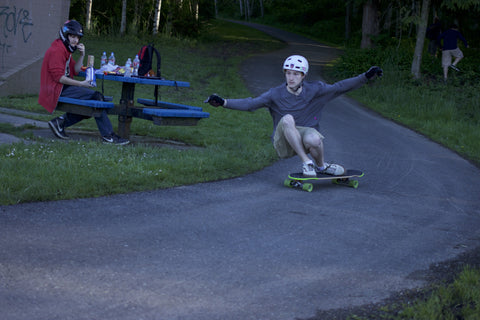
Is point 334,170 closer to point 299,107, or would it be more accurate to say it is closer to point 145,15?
point 299,107

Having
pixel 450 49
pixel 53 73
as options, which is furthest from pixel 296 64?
pixel 450 49

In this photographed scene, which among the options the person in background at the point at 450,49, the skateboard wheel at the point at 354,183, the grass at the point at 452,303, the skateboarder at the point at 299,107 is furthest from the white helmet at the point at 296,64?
the person in background at the point at 450,49

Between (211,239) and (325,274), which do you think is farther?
(211,239)

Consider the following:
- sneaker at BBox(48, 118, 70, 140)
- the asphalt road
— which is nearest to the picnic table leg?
sneaker at BBox(48, 118, 70, 140)

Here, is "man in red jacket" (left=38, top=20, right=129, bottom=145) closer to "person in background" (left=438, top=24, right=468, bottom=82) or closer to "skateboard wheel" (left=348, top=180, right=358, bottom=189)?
"skateboard wheel" (left=348, top=180, right=358, bottom=189)

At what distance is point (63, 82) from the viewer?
9.45 meters

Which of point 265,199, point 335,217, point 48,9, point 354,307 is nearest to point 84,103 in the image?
point 265,199

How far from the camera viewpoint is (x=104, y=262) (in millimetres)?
4590

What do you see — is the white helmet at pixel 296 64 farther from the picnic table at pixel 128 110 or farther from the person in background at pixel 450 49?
the person in background at pixel 450 49

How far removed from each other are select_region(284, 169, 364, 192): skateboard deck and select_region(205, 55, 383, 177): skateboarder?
8 centimetres

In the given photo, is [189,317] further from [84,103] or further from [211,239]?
[84,103]

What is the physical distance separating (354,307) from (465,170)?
22.8 ft

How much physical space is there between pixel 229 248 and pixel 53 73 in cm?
554

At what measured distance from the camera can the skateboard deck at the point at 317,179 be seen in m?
7.82
